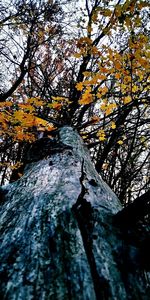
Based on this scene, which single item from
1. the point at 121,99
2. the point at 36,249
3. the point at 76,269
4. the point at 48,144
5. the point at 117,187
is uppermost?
→ the point at 121,99

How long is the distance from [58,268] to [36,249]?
14 centimetres

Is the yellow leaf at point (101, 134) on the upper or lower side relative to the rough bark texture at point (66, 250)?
upper

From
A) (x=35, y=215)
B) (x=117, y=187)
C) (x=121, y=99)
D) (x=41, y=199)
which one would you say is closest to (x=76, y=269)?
(x=35, y=215)

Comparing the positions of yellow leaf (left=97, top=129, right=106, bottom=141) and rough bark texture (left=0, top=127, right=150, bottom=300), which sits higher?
yellow leaf (left=97, top=129, right=106, bottom=141)

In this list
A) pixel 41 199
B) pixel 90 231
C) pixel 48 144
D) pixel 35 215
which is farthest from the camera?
pixel 48 144

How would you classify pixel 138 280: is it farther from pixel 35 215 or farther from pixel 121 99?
pixel 121 99

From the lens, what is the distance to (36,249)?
0.98m

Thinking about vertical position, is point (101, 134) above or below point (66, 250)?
above

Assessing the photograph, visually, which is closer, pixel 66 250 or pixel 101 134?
pixel 66 250

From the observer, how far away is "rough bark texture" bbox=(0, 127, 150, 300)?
81cm

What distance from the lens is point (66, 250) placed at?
0.97 m

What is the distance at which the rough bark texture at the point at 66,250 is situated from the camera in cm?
81

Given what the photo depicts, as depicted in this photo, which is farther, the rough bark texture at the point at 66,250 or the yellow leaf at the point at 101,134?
the yellow leaf at the point at 101,134

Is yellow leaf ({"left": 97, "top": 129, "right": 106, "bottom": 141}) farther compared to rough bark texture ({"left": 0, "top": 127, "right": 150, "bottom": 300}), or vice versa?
yellow leaf ({"left": 97, "top": 129, "right": 106, "bottom": 141})
